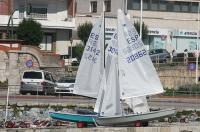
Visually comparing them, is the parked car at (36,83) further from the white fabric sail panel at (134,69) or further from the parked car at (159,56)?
the parked car at (159,56)

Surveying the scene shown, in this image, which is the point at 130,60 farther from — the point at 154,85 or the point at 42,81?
the point at 42,81

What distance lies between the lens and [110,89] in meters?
36.0

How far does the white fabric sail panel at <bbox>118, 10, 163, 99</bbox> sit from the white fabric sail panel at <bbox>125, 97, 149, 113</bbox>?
1.89 feet

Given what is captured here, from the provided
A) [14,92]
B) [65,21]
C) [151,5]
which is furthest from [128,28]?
[151,5]

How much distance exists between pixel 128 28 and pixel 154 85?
2802 mm

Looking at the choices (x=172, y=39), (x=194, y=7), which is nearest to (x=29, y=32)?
(x=172, y=39)

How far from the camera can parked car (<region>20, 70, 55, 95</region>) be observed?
5362 centimetres

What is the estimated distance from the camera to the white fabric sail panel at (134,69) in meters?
35.8

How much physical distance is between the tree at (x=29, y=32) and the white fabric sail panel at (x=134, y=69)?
41.7 m

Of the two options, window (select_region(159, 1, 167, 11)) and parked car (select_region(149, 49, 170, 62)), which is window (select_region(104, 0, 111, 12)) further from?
parked car (select_region(149, 49, 170, 62))

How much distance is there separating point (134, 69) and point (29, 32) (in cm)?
4260

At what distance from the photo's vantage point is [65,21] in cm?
8344

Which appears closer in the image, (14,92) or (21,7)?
(14,92)

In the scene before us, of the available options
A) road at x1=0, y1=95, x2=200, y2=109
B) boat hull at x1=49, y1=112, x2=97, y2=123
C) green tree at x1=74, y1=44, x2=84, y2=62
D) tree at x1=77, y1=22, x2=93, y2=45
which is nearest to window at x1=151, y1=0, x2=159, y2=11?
tree at x1=77, y1=22, x2=93, y2=45
